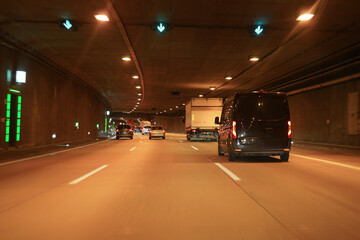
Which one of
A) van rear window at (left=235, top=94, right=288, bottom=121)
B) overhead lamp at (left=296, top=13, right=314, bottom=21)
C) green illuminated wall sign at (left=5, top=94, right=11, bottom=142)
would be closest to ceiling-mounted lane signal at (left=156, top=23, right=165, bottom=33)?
van rear window at (left=235, top=94, right=288, bottom=121)

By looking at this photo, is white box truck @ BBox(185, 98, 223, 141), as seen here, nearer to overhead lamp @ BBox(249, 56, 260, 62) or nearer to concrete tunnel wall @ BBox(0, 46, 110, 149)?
overhead lamp @ BBox(249, 56, 260, 62)

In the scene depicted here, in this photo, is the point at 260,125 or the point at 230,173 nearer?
the point at 230,173

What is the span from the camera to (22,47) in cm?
1578

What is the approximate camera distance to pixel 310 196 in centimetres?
600

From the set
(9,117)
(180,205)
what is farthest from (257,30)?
(9,117)

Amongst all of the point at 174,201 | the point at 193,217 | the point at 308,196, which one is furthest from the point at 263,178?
the point at 193,217

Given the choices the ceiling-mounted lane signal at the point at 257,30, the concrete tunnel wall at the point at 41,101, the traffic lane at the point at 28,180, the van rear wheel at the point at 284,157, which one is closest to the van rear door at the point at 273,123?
the van rear wheel at the point at 284,157

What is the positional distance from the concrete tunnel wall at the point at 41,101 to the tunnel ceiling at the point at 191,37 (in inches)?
33.8

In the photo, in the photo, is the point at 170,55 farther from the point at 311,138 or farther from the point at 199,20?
the point at 311,138

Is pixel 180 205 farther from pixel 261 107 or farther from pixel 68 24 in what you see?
pixel 68 24

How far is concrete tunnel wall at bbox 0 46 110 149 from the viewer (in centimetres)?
1591

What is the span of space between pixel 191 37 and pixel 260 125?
5157 mm

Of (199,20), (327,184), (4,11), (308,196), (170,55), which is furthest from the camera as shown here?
(170,55)

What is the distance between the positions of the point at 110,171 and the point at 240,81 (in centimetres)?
1890
